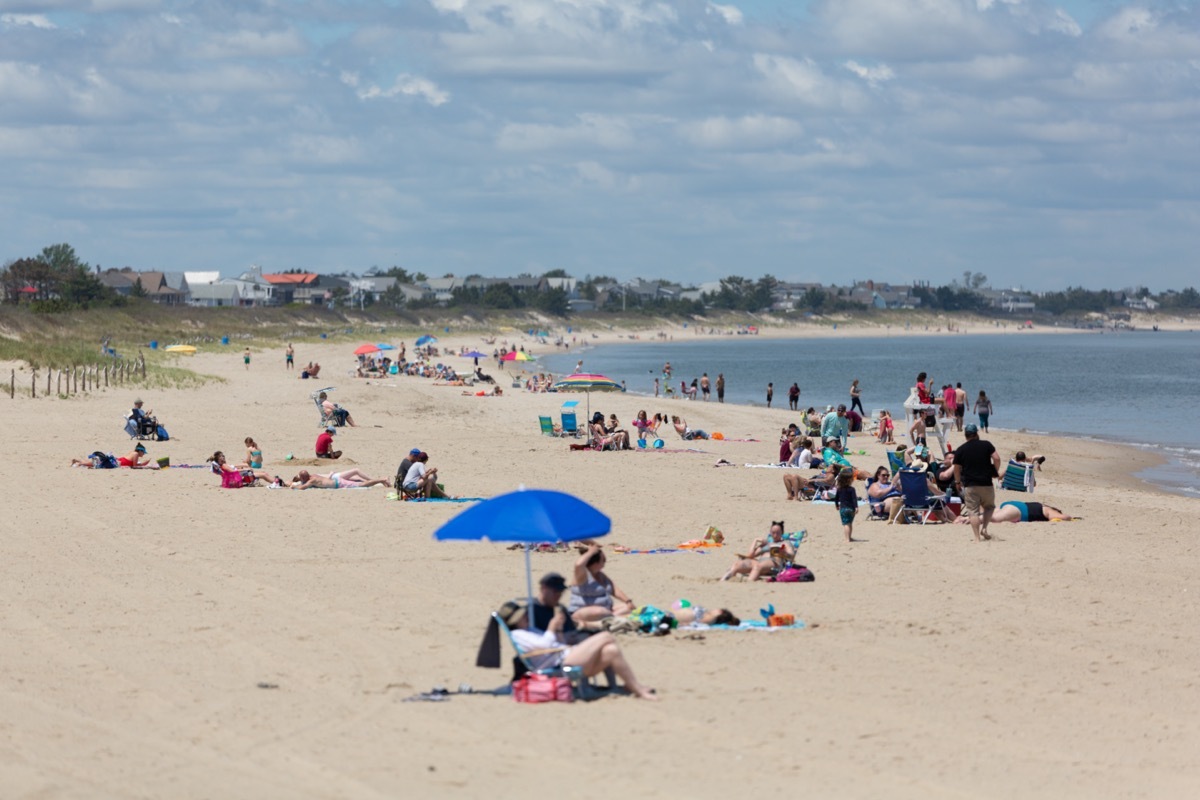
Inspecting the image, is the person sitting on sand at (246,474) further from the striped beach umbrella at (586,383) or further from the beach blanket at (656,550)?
the striped beach umbrella at (586,383)

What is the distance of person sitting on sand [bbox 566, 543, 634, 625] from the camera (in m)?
9.93

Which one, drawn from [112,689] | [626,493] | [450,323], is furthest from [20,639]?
[450,323]

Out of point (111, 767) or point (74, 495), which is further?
point (74, 495)

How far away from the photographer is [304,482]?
18.3m

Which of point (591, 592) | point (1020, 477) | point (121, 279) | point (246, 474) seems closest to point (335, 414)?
point (246, 474)

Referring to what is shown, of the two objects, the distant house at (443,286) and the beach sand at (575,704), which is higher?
the distant house at (443,286)

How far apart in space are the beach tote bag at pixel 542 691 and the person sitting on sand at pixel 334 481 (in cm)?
1030

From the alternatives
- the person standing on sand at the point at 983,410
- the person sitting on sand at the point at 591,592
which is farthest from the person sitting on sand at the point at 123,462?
the person standing on sand at the point at 983,410

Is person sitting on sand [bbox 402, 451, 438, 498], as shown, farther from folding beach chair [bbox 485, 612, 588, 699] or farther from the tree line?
the tree line

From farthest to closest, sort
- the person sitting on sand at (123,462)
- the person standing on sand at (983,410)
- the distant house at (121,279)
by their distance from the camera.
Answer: the distant house at (121,279), the person standing on sand at (983,410), the person sitting on sand at (123,462)

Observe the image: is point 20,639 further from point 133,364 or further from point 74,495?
point 133,364

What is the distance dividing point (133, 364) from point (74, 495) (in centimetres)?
2678

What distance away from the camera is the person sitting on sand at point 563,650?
853 cm

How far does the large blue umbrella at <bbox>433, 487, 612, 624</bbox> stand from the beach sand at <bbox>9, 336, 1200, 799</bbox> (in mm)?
943
